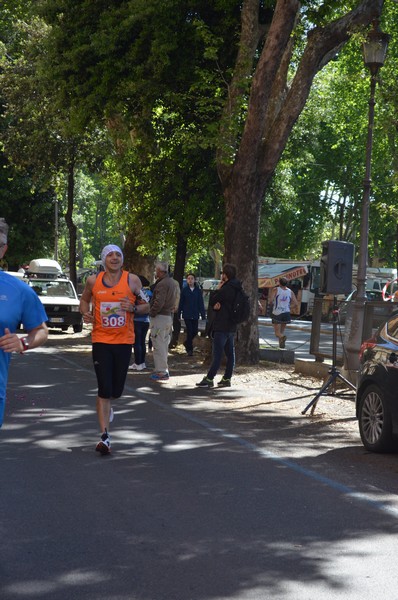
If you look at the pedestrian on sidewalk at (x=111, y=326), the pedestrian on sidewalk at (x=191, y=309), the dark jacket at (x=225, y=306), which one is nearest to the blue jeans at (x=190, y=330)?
the pedestrian on sidewalk at (x=191, y=309)

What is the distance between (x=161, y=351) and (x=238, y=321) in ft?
5.63

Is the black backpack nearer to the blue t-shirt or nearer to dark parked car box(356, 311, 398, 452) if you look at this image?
dark parked car box(356, 311, 398, 452)

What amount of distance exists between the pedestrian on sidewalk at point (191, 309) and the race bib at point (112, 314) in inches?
553

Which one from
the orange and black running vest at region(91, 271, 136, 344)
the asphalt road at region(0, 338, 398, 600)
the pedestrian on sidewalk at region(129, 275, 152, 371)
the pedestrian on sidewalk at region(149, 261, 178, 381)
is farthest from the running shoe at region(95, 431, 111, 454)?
the pedestrian on sidewalk at region(129, 275, 152, 371)

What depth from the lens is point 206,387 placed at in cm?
1670

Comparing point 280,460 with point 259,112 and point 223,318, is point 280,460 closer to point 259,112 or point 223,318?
point 223,318

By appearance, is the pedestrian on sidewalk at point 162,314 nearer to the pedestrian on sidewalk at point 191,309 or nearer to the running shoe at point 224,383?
the running shoe at point 224,383

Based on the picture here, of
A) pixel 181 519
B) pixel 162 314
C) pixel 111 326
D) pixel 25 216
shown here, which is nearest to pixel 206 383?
pixel 162 314

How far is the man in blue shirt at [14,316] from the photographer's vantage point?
5.27m

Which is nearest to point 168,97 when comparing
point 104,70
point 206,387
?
point 104,70

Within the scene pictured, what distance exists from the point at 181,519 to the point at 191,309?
676 inches

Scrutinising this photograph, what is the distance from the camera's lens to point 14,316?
5379 mm

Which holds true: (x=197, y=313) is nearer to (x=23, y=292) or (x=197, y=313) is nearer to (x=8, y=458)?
(x=8, y=458)

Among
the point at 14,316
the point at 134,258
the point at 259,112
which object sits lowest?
the point at 14,316
